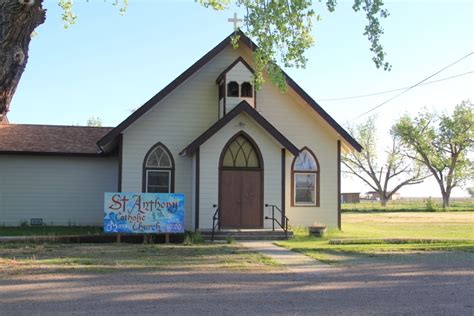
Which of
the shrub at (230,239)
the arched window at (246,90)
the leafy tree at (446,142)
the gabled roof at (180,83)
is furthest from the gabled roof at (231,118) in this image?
the leafy tree at (446,142)

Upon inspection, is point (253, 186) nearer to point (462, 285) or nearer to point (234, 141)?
point (234, 141)

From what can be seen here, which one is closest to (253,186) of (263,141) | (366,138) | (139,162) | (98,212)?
(263,141)

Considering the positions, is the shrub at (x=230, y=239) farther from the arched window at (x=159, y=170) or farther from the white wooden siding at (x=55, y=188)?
the white wooden siding at (x=55, y=188)

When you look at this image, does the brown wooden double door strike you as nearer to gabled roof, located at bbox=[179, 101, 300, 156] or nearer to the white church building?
the white church building

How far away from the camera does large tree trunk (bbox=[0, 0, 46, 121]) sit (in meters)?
10.8

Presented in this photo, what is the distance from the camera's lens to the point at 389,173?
296 feet

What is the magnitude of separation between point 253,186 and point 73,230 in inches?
261

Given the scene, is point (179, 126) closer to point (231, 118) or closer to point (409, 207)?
point (231, 118)

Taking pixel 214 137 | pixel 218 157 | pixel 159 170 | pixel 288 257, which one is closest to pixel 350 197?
pixel 159 170

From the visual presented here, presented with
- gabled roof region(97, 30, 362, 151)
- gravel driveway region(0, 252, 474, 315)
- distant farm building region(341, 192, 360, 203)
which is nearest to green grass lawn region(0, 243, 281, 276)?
gravel driveway region(0, 252, 474, 315)

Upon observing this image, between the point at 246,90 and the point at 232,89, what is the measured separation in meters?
0.61

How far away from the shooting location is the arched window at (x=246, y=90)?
20859 mm

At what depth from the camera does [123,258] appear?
1284cm

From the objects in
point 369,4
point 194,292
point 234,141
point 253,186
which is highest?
point 369,4
